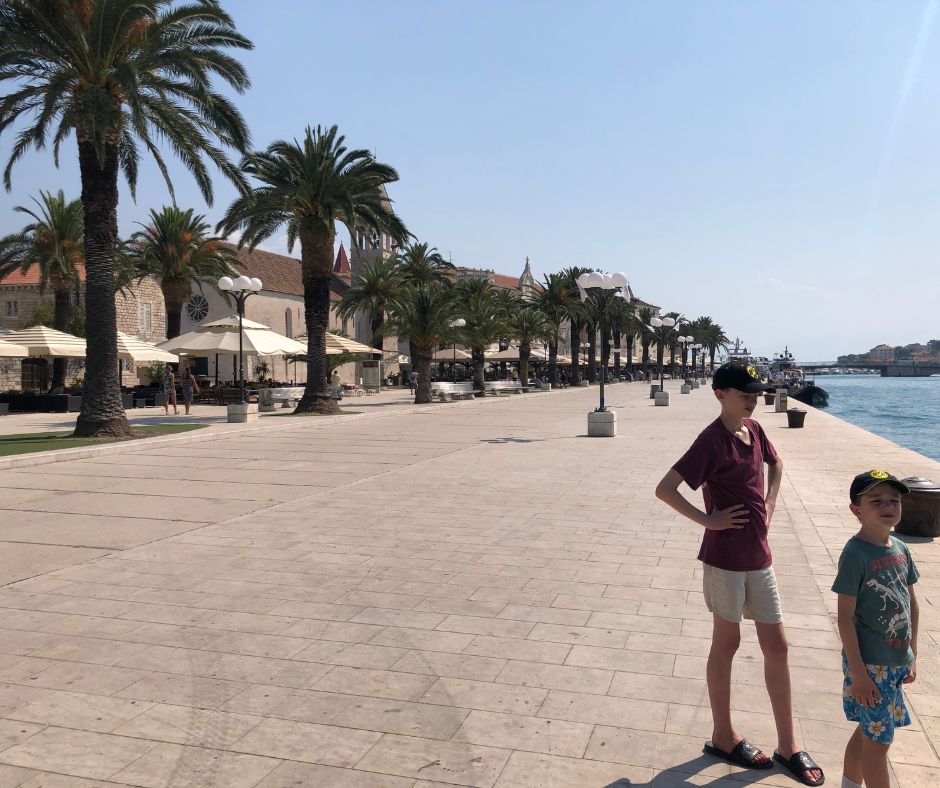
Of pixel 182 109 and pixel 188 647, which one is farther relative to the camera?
pixel 182 109

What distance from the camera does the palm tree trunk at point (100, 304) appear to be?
58.0 feet

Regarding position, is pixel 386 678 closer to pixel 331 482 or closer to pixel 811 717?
pixel 811 717

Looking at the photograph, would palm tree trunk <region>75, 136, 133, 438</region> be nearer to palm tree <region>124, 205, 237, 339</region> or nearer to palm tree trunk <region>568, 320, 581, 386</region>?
palm tree <region>124, 205, 237, 339</region>

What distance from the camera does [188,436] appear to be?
17984mm

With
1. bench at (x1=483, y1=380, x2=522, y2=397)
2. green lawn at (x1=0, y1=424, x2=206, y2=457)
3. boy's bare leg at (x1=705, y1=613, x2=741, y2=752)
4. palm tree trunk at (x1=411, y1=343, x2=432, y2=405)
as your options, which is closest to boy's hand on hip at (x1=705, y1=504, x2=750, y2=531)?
boy's bare leg at (x1=705, y1=613, x2=741, y2=752)

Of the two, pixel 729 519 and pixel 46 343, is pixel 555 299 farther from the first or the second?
pixel 729 519

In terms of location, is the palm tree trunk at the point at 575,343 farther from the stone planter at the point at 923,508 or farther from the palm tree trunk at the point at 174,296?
the stone planter at the point at 923,508

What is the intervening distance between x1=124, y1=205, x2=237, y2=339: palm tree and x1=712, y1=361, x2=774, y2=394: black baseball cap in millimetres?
36296

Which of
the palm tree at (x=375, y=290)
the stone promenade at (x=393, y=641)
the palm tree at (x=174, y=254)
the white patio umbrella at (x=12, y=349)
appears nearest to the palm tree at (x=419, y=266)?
the palm tree at (x=375, y=290)

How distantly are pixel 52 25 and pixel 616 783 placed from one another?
59.7 feet

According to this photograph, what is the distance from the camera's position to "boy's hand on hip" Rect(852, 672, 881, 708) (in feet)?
9.02

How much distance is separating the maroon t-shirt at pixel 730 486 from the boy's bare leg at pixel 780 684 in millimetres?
285

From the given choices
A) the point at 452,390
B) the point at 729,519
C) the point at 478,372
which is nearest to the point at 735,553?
the point at 729,519

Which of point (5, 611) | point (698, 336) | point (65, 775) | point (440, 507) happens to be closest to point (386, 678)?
point (65, 775)
